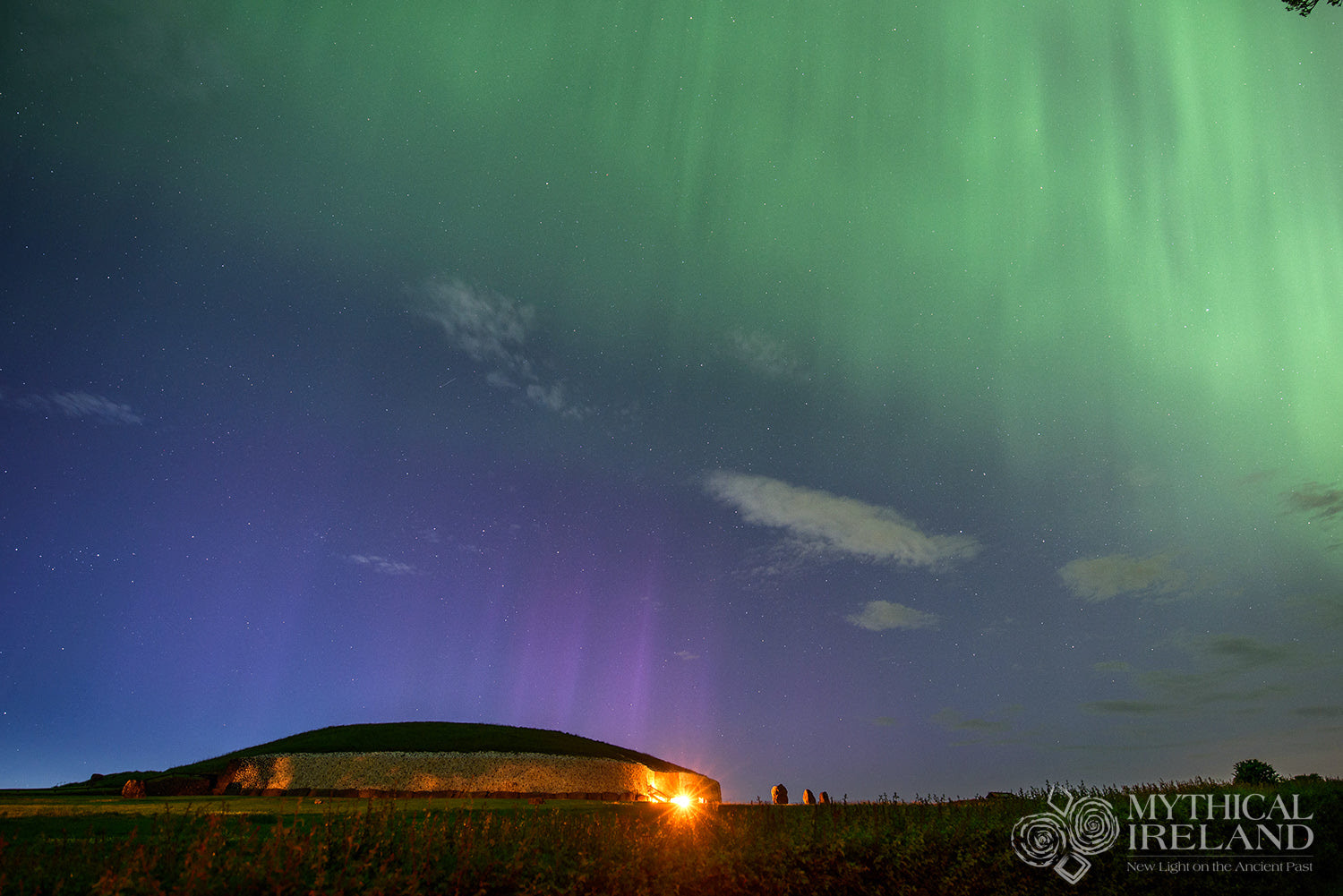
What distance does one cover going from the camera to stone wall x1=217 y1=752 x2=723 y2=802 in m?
37.9

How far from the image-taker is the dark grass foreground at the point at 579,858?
30.8 ft

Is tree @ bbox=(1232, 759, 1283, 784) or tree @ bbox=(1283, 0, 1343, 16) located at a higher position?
tree @ bbox=(1283, 0, 1343, 16)

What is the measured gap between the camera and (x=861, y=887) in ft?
42.1

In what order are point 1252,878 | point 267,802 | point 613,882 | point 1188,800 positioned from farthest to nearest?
point 267,802 < point 1188,800 < point 1252,878 < point 613,882

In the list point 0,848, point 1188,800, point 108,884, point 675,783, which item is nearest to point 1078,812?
point 1188,800

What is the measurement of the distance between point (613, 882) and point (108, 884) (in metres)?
6.27

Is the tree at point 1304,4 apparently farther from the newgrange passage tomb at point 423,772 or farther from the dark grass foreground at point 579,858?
the newgrange passage tomb at point 423,772

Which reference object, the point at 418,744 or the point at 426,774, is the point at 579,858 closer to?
the point at 426,774

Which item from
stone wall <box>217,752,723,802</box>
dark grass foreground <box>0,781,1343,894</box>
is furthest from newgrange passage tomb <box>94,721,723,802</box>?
dark grass foreground <box>0,781,1343,894</box>

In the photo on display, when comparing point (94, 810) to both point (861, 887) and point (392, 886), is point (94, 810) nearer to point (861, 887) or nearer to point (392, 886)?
point (392, 886)
